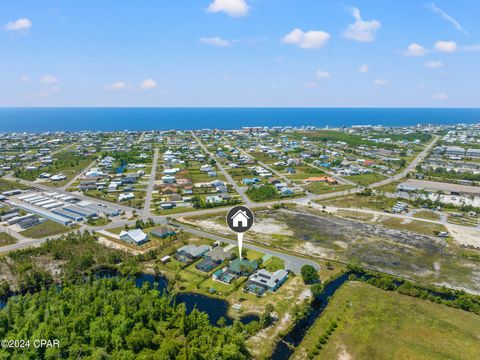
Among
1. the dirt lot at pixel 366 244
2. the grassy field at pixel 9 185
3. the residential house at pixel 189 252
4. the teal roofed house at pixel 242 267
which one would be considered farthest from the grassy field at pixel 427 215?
A: the grassy field at pixel 9 185

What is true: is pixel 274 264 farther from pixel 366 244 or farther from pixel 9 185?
pixel 9 185

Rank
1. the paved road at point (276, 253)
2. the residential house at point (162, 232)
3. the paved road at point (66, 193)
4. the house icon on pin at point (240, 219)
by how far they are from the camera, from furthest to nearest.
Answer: the paved road at point (66, 193), the residential house at point (162, 232), the paved road at point (276, 253), the house icon on pin at point (240, 219)

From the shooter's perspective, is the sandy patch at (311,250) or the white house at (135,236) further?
the white house at (135,236)

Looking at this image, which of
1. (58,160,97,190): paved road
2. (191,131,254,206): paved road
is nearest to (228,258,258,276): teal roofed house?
(191,131,254,206): paved road

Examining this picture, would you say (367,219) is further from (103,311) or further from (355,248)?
(103,311)

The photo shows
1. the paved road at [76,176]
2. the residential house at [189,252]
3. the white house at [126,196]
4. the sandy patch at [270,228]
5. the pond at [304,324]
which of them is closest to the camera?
the pond at [304,324]

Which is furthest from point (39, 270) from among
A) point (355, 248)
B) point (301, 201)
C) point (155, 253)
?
point (301, 201)

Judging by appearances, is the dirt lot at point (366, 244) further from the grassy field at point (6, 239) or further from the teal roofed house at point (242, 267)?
the grassy field at point (6, 239)
